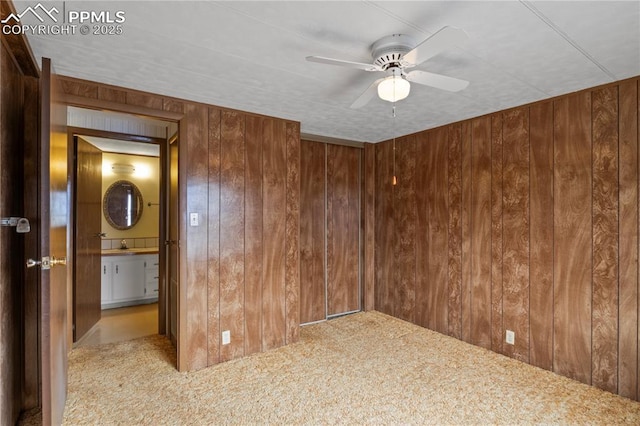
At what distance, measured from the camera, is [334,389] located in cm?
249

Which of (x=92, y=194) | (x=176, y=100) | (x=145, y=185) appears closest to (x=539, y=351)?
(x=176, y=100)

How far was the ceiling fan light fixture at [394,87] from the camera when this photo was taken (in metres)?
1.83

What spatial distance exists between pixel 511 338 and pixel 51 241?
351 centimetres

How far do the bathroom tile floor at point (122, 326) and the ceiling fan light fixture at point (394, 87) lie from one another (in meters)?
→ 3.46

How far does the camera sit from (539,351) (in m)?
2.84

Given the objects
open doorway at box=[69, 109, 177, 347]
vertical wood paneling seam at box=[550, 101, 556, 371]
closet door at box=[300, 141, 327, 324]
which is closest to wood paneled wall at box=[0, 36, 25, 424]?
open doorway at box=[69, 109, 177, 347]

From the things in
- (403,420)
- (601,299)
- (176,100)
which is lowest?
(403,420)

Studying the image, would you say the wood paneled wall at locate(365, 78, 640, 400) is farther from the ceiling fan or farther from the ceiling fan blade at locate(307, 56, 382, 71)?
the ceiling fan blade at locate(307, 56, 382, 71)

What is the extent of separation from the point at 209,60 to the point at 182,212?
4.14ft

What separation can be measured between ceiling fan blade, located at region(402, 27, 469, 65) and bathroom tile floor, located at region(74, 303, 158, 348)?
3697mm

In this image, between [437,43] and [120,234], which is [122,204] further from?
[437,43]

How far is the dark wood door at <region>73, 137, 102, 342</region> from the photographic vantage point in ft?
11.2

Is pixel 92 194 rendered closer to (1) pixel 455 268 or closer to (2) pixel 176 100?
(2) pixel 176 100

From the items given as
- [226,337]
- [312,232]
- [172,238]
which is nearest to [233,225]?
[172,238]
